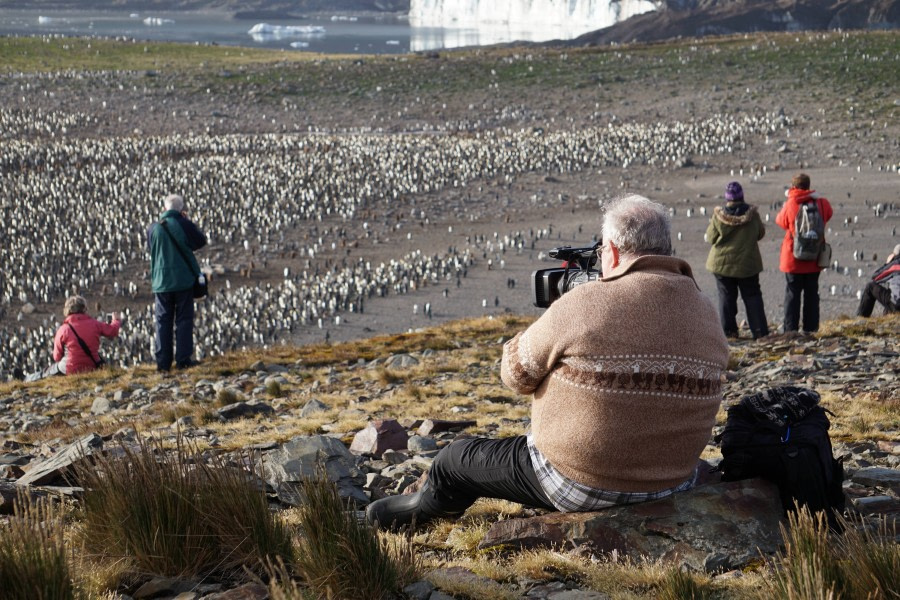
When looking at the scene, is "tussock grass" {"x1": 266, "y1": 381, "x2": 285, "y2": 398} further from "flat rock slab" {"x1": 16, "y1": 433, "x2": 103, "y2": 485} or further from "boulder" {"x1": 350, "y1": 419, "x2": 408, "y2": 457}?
"flat rock slab" {"x1": 16, "y1": 433, "x2": 103, "y2": 485}

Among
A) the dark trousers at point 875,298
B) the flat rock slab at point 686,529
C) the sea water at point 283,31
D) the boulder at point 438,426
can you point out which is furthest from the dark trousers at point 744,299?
the sea water at point 283,31

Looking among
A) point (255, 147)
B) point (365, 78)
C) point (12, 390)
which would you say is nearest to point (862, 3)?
point (365, 78)

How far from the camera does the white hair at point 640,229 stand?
4.28 m

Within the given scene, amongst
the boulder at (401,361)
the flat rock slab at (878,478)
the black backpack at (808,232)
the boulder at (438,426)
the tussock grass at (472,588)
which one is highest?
the black backpack at (808,232)

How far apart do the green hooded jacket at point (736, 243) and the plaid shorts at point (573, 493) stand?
704 centimetres

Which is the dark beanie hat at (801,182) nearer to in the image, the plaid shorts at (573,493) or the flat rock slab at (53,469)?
the plaid shorts at (573,493)

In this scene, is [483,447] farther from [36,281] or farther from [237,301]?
[36,281]

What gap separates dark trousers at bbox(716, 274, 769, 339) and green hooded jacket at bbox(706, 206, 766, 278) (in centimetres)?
15

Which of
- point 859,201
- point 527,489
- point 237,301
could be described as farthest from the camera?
point 859,201

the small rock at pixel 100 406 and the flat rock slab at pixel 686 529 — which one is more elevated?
the flat rock slab at pixel 686 529

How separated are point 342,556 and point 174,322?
29.9 feet

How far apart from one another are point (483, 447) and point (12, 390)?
1008 centimetres

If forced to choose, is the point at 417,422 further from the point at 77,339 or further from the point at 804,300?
the point at 77,339

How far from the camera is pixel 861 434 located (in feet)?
22.5
